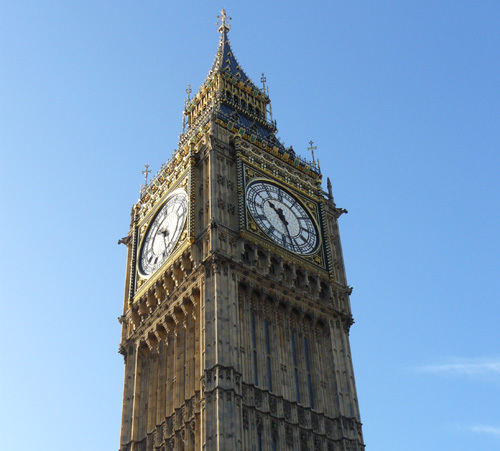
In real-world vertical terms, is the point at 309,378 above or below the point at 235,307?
below

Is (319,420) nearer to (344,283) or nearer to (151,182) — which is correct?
(344,283)

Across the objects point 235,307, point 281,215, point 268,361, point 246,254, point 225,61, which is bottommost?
point 268,361

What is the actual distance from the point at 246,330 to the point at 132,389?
8.36m

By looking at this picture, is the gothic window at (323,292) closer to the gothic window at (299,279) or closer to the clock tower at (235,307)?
the clock tower at (235,307)

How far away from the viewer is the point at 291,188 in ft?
192

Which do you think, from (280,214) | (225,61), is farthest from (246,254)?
(225,61)

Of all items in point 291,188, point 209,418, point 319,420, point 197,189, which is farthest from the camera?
point 291,188

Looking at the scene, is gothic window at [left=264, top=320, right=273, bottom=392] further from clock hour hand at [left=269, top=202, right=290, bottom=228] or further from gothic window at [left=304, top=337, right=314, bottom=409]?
clock hour hand at [left=269, top=202, right=290, bottom=228]

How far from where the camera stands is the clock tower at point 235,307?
45.4m

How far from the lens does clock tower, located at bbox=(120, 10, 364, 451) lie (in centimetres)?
4541

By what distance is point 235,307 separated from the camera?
47969 mm

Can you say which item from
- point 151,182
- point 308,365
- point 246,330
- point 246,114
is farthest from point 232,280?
point 246,114

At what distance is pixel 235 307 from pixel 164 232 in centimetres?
1008

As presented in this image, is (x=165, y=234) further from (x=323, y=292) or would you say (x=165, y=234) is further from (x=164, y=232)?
(x=323, y=292)
